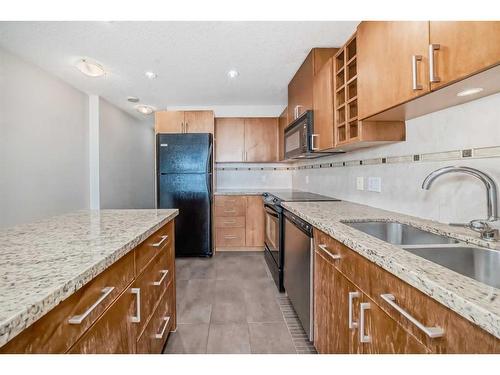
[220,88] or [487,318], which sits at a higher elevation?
[220,88]

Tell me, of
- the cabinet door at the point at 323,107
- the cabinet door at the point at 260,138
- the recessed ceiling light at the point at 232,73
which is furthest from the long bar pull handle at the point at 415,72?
the cabinet door at the point at 260,138

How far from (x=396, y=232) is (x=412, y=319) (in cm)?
85

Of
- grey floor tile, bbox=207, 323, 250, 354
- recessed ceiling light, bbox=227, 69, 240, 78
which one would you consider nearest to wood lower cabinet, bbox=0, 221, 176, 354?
grey floor tile, bbox=207, 323, 250, 354

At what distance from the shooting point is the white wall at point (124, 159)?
4074 mm

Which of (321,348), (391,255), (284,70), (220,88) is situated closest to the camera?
(391,255)

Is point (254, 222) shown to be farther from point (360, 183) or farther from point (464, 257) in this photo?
point (464, 257)

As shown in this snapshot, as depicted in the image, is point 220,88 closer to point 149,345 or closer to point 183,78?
point 183,78

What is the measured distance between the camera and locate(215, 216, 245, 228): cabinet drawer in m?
3.77

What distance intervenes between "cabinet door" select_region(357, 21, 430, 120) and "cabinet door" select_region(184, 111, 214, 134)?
8.18 feet

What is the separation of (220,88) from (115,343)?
122 inches
